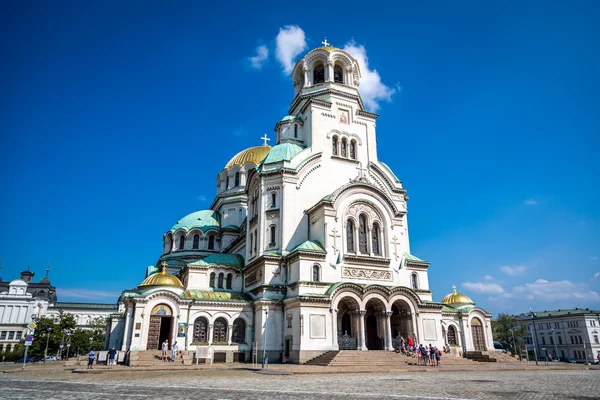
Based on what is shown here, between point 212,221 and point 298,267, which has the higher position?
point 212,221

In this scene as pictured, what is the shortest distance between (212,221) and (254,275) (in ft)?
53.3

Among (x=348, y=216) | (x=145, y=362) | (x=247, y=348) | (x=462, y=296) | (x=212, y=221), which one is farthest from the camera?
(x=212, y=221)

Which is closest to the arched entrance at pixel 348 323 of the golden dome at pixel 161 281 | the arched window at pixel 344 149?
the golden dome at pixel 161 281

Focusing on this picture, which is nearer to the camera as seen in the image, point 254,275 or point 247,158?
point 254,275

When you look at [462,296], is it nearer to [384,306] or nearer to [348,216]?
[384,306]

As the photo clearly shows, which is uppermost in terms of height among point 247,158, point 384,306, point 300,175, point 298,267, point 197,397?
point 247,158

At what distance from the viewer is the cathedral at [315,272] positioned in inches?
1161

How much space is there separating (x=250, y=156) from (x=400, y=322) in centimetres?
2835

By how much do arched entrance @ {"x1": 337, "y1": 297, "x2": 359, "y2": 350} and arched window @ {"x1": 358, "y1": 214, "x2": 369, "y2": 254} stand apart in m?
4.66

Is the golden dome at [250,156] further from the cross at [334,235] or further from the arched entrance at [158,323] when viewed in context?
the arched entrance at [158,323]

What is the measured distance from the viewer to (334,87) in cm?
4075

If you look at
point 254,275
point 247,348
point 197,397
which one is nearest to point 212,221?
point 254,275

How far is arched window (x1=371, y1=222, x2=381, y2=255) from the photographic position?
34.1 m

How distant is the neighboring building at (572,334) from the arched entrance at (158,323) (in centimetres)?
6216
